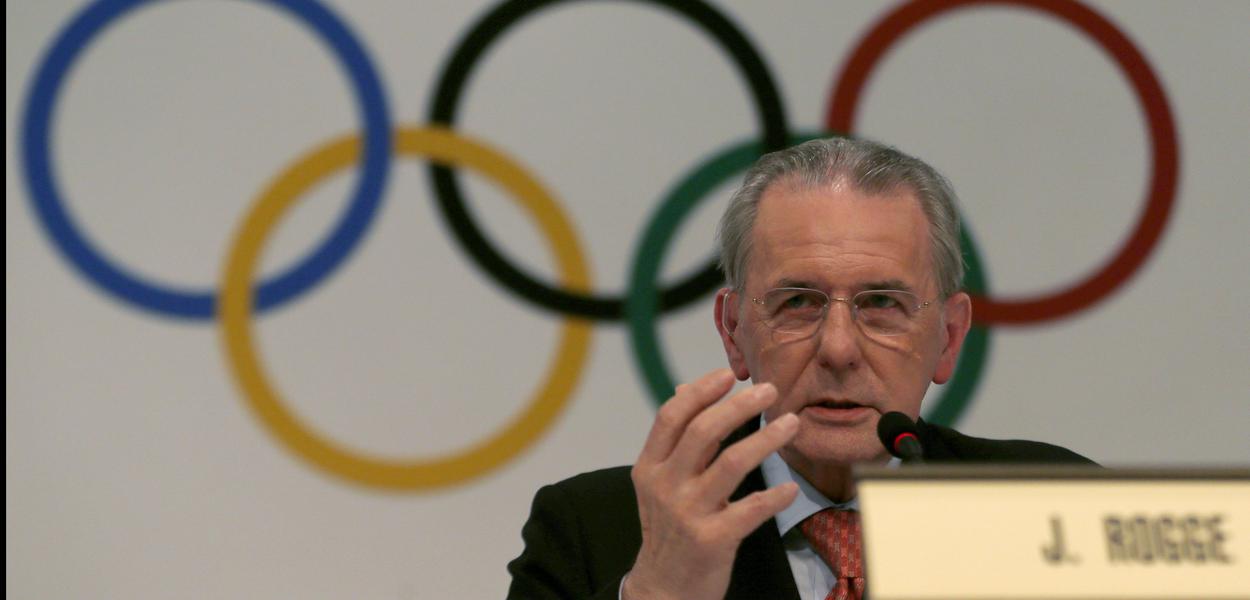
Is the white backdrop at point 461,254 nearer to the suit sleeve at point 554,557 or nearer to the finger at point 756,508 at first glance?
the suit sleeve at point 554,557

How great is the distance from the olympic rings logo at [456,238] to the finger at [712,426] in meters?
1.67

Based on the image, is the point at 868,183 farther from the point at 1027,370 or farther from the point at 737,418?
A: the point at 1027,370

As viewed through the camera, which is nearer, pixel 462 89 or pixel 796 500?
pixel 796 500

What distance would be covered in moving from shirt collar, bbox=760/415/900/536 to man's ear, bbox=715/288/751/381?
138mm

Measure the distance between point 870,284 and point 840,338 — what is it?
0.36 feet

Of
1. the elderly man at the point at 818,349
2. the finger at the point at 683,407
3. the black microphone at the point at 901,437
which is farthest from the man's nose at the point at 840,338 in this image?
the finger at the point at 683,407

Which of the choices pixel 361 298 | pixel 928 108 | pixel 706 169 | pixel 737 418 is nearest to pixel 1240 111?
pixel 928 108

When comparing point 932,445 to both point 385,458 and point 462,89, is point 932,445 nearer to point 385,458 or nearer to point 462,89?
point 385,458

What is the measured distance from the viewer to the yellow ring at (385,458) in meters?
2.87

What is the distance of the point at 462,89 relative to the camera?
2.96 meters

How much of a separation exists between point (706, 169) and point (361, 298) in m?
0.85

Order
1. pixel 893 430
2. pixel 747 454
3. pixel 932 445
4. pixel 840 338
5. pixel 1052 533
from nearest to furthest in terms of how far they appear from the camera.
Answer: pixel 1052 533
pixel 747 454
pixel 893 430
pixel 932 445
pixel 840 338

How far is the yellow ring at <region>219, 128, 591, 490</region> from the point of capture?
2.87 m

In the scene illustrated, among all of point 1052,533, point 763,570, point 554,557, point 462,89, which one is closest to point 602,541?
point 554,557
